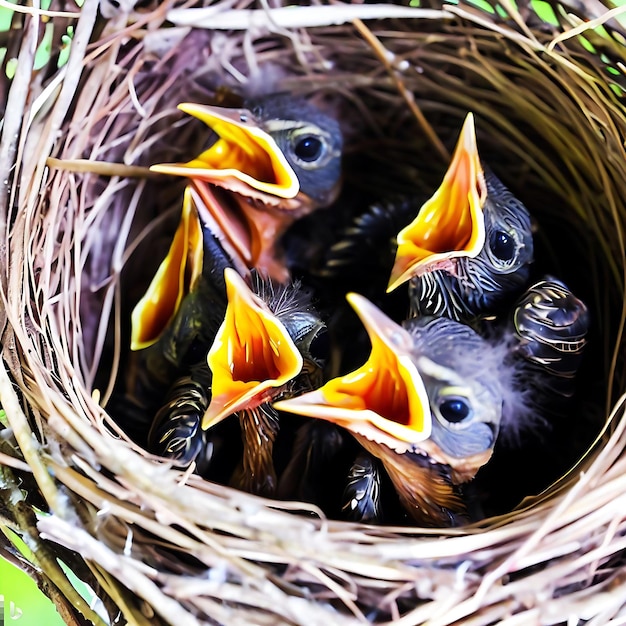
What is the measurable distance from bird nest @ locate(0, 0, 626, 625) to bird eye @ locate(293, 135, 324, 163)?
116 mm

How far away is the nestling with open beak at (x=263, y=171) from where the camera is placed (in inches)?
29.0

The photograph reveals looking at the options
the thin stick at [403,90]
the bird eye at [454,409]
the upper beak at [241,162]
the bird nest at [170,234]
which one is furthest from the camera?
the thin stick at [403,90]

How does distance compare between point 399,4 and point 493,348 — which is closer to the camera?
point 493,348

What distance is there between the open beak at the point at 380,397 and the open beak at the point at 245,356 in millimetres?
46

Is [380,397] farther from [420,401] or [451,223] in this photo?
[451,223]

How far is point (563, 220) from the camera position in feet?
2.88

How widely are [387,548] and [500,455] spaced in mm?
278

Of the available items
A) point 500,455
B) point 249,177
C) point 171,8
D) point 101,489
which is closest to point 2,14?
point 171,8

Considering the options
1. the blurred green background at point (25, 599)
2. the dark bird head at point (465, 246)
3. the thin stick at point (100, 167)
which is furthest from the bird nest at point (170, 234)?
the blurred green background at point (25, 599)

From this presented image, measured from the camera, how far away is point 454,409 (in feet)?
2.03

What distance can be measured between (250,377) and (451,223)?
0.88ft

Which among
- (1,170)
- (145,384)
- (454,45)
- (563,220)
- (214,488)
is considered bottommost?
(145,384)

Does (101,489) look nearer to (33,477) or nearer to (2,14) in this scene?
(33,477)

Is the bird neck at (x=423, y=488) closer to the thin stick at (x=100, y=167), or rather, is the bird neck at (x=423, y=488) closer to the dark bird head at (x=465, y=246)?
the dark bird head at (x=465, y=246)
